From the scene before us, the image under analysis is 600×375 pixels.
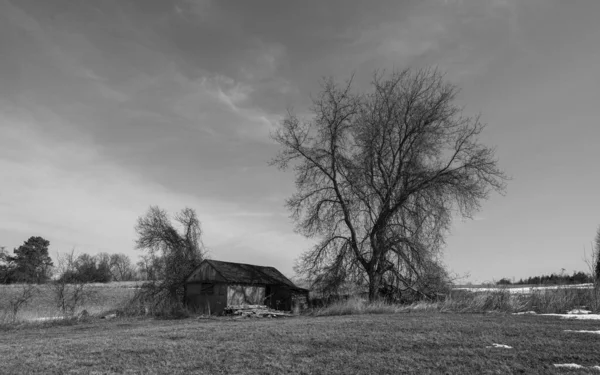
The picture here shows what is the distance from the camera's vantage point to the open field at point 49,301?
936 inches

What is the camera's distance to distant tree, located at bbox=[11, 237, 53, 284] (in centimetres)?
6600

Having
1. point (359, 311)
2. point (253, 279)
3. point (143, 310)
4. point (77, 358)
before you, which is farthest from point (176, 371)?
point (253, 279)

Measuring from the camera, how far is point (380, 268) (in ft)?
89.1

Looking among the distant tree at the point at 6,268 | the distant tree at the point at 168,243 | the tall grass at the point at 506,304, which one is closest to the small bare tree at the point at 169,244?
the distant tree at the point at 168,243

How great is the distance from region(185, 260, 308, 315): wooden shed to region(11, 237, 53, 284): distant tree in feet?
148

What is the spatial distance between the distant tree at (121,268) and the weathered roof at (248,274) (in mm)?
66782

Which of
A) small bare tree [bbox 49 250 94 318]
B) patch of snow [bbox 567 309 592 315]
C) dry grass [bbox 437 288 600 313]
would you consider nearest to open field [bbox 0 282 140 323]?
small bare tree [bbox 49 250 94 318]

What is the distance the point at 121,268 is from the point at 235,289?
76710 mm

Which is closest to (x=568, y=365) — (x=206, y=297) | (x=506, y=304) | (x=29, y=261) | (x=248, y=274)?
(x=506, y=304)

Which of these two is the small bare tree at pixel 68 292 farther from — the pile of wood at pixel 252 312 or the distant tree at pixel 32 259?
A: the distant tree at pixel 32 259

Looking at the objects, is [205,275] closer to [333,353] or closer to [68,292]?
[68,292]

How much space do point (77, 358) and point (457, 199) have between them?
22.8 m

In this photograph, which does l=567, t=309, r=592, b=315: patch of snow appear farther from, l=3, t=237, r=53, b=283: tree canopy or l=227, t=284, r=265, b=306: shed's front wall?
l=3, t=237, r=53, b=283: tree canopy

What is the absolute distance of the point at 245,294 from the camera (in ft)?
99.3
